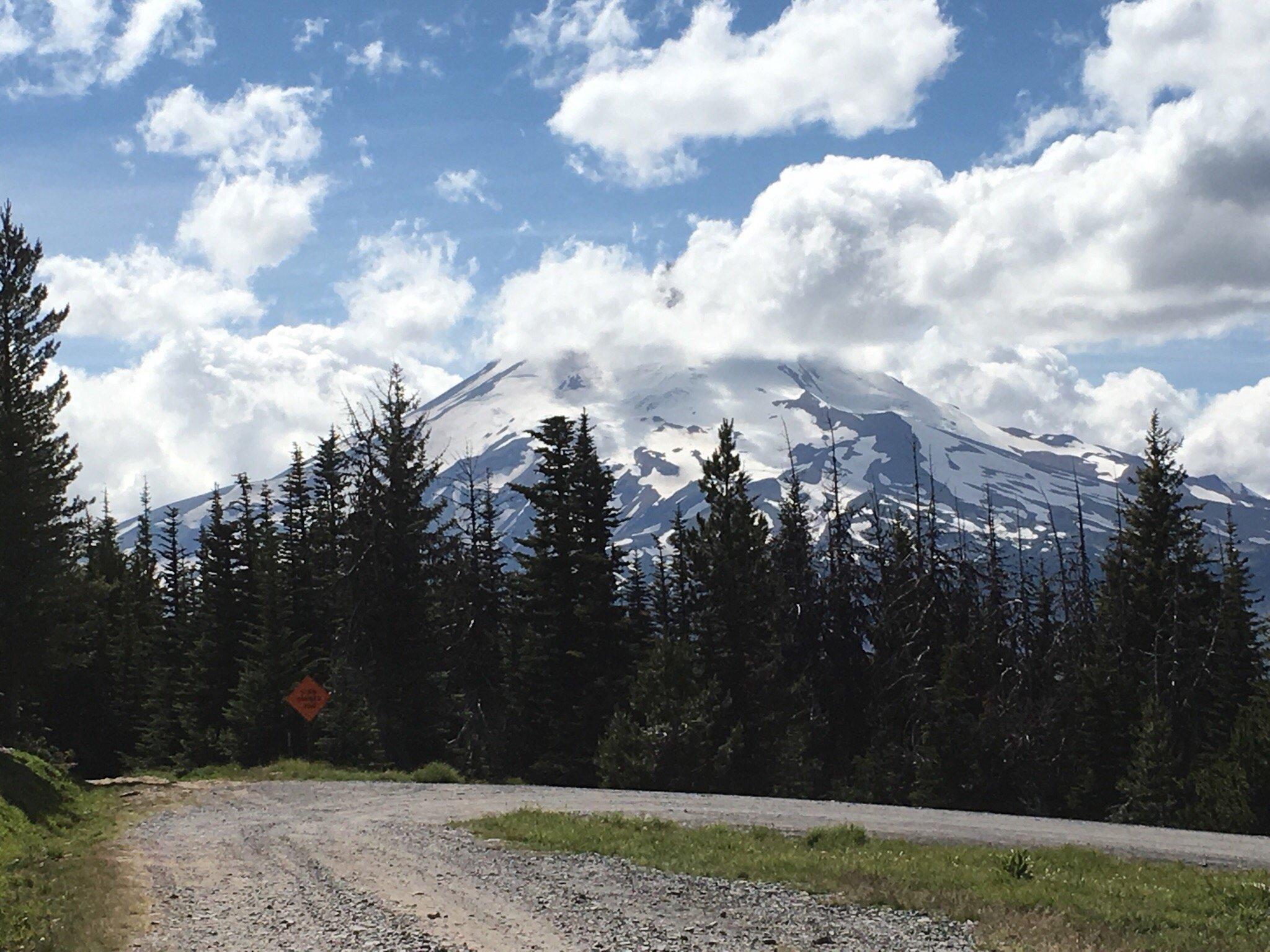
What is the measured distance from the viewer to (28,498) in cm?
3164

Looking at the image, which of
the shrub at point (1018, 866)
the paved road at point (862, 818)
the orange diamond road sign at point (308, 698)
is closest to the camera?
the shrub at point (1018, 866)

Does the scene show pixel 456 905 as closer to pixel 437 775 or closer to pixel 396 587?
pixel 437 775

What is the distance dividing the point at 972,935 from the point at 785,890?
2399mm

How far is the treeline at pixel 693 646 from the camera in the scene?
104 feet

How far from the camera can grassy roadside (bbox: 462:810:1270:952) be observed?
9.55 meters

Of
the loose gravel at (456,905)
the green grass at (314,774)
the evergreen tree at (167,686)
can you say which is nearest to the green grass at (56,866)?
the loose gravel at (456,905)

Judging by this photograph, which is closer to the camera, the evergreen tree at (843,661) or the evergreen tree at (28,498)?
the evergreen tree at (28,498)

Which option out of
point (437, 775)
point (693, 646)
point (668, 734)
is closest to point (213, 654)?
→ point (437, 775)

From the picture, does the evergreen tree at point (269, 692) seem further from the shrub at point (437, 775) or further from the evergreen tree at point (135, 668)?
A: the evergreen tree at point (135, 668)

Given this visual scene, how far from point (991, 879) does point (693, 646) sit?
2034 centimetres

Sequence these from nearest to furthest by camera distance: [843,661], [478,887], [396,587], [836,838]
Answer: [478,887], [836,838], [396,587], [843,661]

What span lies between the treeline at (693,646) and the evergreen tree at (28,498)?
70mm

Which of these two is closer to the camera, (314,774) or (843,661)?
(314,774)

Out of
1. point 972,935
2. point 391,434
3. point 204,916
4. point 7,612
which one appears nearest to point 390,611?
point 391,434
